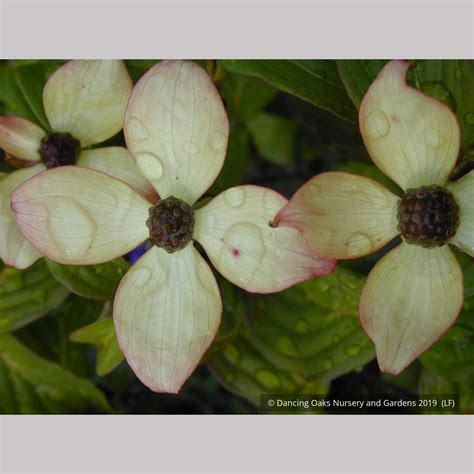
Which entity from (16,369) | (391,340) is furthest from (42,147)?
(391,340)

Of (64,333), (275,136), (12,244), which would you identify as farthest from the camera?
Answer: (275,136)

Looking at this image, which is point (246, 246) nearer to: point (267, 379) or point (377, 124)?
point (377, 124)

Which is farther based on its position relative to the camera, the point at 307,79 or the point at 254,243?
the point at 307,79

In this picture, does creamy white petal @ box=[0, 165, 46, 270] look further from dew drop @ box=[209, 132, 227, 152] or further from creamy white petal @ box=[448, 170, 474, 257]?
creamy white petal @ box=[448, 170, 474, 257]

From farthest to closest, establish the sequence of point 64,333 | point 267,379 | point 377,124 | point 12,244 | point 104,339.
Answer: point 64,333 → point 267,379 → point 104,339 → point 12,244 → point 377,124

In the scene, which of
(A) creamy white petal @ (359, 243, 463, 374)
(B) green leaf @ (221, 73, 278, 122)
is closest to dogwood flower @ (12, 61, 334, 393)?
(A) creamy white petal @ (359, 243, 463, 374)

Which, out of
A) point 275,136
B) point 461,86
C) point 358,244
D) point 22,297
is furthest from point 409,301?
point 275,136

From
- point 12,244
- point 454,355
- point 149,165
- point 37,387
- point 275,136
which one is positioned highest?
point 149,165
